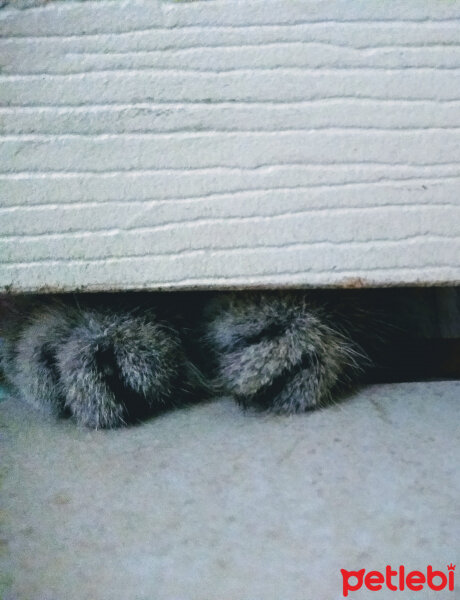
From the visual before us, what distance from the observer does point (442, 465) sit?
0.56 meters

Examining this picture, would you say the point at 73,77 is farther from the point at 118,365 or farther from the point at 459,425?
the point at 459,425

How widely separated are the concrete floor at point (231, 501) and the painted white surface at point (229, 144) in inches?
5.7

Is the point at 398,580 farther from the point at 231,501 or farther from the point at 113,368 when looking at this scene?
the point at 113,368

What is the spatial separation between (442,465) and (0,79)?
0.50 metres

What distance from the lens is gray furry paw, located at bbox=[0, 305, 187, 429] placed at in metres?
0.63

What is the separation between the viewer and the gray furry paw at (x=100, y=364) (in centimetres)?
63

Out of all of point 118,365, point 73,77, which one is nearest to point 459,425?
point 118,365

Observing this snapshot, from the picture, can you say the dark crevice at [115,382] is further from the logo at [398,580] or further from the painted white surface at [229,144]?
the logo at [398,580]

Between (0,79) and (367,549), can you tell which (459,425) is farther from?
(0,79)

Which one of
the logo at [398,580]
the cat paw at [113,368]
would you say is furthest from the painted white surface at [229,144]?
the logo at [398,580]

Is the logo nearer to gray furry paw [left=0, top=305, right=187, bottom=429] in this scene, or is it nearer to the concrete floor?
the concrete floor

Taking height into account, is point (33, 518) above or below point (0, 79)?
below

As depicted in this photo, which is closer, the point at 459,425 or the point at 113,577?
the point at 113,577

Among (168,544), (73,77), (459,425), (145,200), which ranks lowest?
(459,425)
